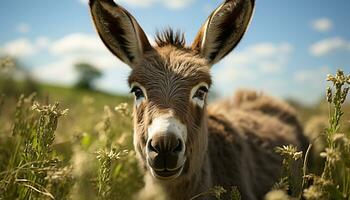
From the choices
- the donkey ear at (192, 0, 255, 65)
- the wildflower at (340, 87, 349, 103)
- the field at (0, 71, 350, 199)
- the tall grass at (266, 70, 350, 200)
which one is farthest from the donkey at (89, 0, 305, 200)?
the wildflower at (340, 87, 349, 103)

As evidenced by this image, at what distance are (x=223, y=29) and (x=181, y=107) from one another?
1.33 meters

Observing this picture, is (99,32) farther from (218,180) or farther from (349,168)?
(349,168)

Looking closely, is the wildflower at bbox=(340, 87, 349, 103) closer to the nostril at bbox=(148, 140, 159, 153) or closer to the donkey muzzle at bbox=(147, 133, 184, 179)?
the donkey muzzle at bbox=(147, 133, 184, 179)

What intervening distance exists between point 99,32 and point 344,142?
284 cm

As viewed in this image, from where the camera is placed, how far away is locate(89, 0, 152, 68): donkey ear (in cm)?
427

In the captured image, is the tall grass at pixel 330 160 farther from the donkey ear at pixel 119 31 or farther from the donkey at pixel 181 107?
the donkey ear at pixel 119 31

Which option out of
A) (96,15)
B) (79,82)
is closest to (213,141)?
(96,15)

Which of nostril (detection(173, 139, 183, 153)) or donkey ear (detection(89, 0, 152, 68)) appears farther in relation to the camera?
donkey ear (detection(89, 0, 152, 68))

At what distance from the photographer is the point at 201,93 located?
4.13 meters

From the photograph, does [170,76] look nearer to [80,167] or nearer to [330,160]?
[80,167]

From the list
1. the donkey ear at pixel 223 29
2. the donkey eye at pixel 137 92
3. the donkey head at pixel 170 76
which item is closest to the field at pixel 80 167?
the donkey head at pixel 170 76

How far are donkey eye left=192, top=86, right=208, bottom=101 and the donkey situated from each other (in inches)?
0.4

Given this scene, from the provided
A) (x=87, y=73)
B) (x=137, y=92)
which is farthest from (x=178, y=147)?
(x=87, y=73)

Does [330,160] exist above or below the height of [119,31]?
below
